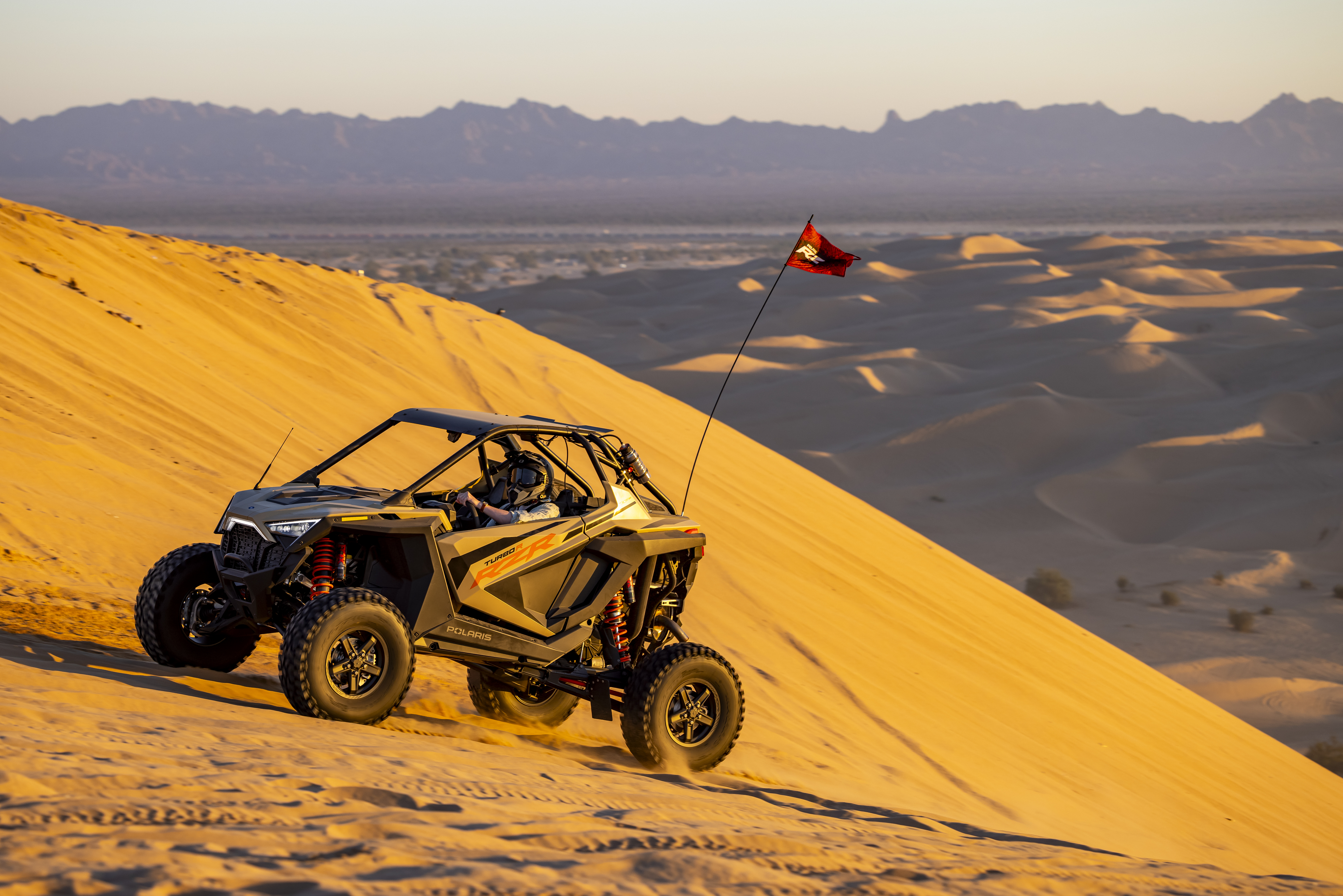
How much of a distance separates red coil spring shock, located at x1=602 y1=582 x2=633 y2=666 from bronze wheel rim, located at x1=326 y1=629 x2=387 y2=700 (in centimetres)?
131

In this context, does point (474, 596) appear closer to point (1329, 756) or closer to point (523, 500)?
point (523, 500)

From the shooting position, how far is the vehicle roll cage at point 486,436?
583 centimetres

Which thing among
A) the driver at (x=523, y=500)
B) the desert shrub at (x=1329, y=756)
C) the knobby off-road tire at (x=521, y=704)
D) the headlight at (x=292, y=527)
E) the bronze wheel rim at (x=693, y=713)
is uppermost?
the driver at (x=523, y=500)

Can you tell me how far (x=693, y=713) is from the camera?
6.34 metres

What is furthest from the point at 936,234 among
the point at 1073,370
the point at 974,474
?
the point at 974,474

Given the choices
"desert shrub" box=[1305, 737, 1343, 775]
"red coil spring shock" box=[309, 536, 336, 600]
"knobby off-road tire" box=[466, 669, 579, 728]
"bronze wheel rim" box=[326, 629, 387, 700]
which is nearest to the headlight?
"red coil spring shock" box=[309, 536, 336, 600]

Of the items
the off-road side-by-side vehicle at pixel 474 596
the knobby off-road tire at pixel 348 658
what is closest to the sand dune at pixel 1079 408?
the off-road side-by-side vehicle at pixel 474 596

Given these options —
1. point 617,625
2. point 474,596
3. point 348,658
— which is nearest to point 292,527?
point 348,658

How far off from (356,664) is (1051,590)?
1361cm

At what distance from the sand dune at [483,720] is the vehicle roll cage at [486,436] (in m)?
1.13

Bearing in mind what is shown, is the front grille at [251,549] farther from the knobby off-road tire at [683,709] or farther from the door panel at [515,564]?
the knobby off-road tire at [683,709]

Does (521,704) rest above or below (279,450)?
below

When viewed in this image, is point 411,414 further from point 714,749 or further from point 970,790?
point 970,790

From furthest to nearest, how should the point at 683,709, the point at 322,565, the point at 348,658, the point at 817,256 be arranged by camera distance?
1. the point at 817,256
2. the point at 683,709
3. the point at 322,565
4. the point at 348,658
